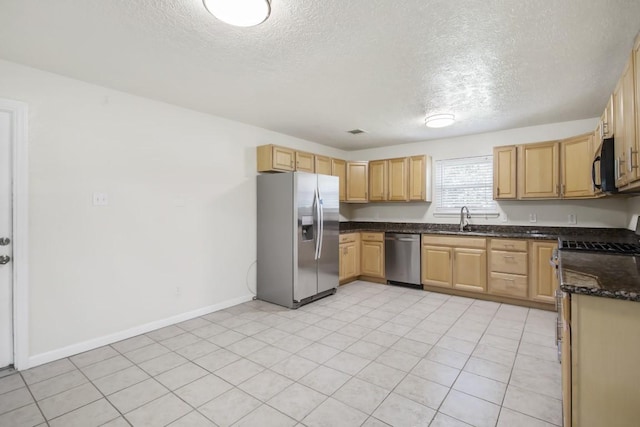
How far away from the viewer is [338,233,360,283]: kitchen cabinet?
4.83 m

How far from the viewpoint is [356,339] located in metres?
2.92

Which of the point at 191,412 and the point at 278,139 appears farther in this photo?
the point at 278,139

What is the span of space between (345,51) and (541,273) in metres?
3.51

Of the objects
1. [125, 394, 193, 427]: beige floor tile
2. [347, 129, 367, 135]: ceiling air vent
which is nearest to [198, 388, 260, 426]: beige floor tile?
[125, 394, 193, 427]: beige floor tile

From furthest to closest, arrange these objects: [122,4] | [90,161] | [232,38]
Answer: [90,161]
[232,38]
[122,4]

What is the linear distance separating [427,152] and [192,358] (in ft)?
14.6

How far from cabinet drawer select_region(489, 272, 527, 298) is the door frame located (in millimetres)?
4904

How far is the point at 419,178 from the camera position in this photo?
4.94 m

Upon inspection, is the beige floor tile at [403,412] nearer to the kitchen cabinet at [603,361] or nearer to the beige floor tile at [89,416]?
the kitchen cabinet at [603,361]

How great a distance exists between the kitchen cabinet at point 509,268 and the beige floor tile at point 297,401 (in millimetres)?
3066

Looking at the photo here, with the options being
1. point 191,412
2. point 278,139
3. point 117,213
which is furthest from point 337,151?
point 191,412

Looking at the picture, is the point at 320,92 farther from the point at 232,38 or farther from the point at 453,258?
the point at 453,258

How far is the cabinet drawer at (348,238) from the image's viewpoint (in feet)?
15.9

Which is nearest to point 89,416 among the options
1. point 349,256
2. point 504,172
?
point 349,256
